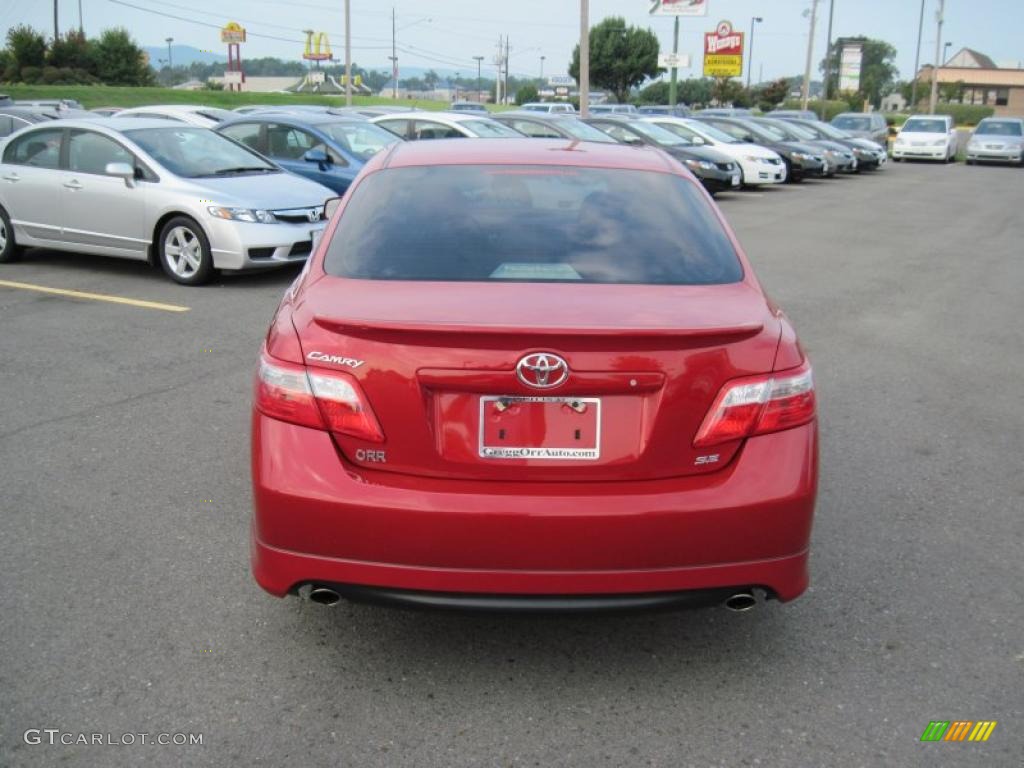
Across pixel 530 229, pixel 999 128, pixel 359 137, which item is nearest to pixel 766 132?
pixel 999 128

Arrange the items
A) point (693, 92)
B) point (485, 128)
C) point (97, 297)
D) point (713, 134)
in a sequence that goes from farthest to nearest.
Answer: point (693, 92)
point (713, 134)
point (485, 128)
point (97, 297)

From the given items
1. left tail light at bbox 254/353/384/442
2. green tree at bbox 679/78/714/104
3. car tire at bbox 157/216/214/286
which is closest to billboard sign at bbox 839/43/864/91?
green tree at bbox 679/78/714/104

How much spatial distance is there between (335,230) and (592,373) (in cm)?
130

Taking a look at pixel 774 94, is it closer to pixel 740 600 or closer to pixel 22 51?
pixel 22 51

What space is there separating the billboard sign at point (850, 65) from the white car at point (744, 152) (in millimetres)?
57356

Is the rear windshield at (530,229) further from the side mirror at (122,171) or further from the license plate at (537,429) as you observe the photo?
the side mirror at (122,171)

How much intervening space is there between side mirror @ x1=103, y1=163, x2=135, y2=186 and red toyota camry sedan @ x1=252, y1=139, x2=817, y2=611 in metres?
7.51

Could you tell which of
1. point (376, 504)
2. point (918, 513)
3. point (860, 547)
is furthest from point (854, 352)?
point (376, 504)

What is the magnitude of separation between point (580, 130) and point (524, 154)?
653 inches

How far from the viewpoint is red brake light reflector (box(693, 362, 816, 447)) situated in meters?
2.98

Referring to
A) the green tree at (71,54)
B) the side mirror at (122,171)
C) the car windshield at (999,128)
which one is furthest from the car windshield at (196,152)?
the green tree at (71,54)

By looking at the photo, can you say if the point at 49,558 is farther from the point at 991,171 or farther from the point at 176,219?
the point at 991,171

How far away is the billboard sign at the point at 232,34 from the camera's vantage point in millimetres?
107500

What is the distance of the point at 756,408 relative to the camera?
303 centimetres
